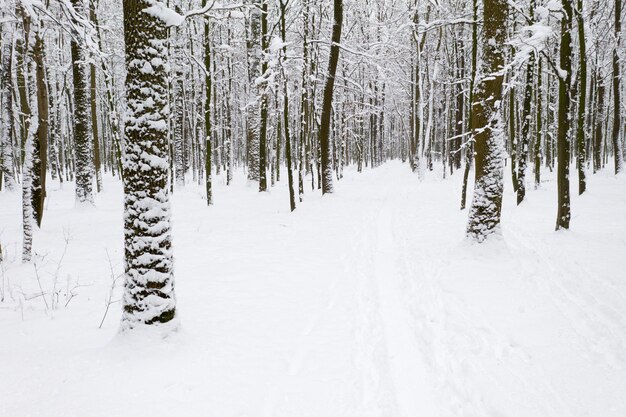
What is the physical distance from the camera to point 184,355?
3863 mm

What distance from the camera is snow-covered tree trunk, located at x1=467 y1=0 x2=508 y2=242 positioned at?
311 inches

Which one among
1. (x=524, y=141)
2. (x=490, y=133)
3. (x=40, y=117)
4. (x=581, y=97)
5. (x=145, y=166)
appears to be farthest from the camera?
(x=524, y=141)

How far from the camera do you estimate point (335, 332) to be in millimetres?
4605

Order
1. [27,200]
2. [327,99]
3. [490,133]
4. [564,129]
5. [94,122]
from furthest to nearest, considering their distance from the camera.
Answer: [94,122] → [327,99] → [564,129] → [490,133] → [27,200]

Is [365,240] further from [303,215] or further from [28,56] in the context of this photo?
[28,56]

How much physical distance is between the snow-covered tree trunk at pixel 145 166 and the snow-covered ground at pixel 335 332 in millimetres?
533

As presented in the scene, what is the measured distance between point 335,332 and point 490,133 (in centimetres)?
580

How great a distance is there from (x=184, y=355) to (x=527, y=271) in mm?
5958

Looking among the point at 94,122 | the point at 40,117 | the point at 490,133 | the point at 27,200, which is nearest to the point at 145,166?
the point at 27,200

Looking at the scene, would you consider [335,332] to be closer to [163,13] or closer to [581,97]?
[163,13]

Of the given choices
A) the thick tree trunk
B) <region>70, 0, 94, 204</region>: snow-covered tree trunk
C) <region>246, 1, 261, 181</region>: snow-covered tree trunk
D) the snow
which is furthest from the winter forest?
<region>246, 1, 261, 181</region>: snow-covered tree trunk

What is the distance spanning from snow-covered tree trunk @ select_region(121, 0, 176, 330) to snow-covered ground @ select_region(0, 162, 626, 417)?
21.0 inches

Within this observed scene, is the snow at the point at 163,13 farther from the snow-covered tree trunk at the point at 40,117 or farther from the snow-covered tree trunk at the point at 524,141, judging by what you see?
the snow-covered tree trunk at the point at 524,141

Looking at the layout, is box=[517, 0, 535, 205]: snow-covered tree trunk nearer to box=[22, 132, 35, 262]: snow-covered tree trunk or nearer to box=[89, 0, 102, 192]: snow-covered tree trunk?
box=[22, 132, 35, 262]: snow-covered tree trunk
